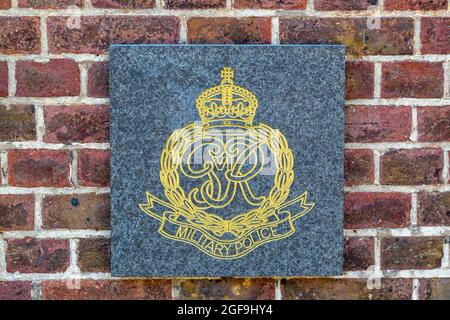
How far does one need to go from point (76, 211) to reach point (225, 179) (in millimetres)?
322

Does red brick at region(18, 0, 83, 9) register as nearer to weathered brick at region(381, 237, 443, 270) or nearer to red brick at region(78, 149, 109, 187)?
red brick at region(78, 149, 109, 187)

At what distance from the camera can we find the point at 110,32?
50.3 inches

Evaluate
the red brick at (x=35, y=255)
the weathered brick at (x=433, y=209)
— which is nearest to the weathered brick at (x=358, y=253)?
the weathered brick at (x=433, y=209)

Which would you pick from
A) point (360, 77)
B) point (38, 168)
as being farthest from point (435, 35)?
point (38, 168)

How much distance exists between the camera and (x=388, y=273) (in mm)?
1336

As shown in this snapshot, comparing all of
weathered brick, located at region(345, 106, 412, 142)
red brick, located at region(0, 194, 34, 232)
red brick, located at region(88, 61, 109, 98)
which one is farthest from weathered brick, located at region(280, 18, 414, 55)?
red brick, located at region(0, 194, 34, 232)

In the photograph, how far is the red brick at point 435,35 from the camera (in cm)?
129

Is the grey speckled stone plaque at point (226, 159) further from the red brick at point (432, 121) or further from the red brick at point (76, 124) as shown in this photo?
the red brick at point (432, 121)

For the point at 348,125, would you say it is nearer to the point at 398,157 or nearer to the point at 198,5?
the point at 398,157

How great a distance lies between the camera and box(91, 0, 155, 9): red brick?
127 cm

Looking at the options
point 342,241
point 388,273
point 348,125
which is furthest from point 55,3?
point 388,273

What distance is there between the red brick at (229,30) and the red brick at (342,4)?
0.37ft

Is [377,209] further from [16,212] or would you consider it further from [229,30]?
[16,212]

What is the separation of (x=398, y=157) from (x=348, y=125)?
125 millimetres
